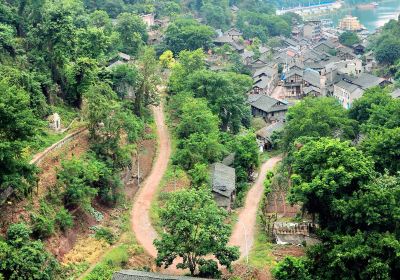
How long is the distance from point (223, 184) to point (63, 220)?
39.4 ft

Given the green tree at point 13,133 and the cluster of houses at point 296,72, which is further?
the cluster of houses at point 296,72

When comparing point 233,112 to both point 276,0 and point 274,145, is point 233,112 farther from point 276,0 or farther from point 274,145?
point 276,0

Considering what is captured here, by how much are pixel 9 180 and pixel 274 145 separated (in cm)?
2987

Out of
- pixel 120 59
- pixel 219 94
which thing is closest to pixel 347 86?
pixel 219 94

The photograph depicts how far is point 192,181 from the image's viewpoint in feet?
120

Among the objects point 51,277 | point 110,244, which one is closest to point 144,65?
point 110,244

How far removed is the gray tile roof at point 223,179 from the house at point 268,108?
21.9 m

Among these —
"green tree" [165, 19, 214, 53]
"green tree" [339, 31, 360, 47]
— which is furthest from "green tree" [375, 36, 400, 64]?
"green tree" [165, 19, 214, 53]

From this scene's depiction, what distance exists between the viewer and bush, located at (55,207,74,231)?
27.8 meters

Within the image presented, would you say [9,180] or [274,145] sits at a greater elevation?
[9,180]

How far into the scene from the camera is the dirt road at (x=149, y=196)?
29.9 meters

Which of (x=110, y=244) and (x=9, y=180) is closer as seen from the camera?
(x=9, y=180)

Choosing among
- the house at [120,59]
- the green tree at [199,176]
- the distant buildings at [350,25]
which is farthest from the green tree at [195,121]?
the distant buildings at [350,25]

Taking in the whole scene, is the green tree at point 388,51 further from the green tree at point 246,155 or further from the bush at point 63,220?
the bush at point 63,220
